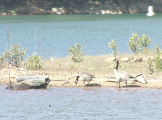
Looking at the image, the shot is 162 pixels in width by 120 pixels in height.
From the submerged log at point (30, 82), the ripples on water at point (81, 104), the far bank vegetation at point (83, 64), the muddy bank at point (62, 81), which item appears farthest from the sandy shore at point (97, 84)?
the far bank vegetation at point (83, 64)

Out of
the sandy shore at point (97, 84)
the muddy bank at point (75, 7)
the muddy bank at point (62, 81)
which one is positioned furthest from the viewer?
the muddy bank at point (75, 7)

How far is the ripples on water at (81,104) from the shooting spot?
38.5ft

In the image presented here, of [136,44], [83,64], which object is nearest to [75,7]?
[136,44]

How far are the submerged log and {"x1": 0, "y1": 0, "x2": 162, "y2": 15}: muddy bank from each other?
5931 centimetres

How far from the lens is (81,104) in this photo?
42.9 ft

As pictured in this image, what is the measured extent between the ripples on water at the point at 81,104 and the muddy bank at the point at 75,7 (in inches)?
2384

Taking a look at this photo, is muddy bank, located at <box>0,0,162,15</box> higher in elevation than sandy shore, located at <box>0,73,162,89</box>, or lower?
higher

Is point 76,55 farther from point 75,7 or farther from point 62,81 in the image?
point 75,7

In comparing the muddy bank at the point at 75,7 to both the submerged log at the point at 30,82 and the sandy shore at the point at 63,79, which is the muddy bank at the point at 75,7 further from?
the submerged log at the point at 30,82

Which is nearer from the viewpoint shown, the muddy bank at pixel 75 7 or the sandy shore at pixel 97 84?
the sandy shore at pixel 97 84

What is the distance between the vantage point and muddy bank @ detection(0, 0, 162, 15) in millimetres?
75125

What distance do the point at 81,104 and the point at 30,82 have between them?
308cm

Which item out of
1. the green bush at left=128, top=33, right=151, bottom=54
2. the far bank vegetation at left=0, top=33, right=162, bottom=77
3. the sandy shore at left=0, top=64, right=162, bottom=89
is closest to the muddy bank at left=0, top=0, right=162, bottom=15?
the green bush at left=128, top=33, right=151, bottom=54

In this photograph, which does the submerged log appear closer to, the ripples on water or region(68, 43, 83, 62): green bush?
the ripples on water
